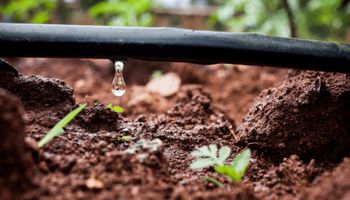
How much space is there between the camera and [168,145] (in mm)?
1263

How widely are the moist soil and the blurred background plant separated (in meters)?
1.71

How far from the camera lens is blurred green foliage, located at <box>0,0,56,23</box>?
429cm

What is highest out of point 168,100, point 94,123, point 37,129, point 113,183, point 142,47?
point 168,100

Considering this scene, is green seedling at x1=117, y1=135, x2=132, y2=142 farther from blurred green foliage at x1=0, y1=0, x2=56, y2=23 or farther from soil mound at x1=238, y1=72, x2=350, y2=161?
blurred green foliage at x1=0, y1=0, x2=56, y2=23

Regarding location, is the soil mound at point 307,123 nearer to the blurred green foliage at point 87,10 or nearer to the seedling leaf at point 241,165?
the seedling leaf at point 241,165

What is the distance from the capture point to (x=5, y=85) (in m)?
1.18

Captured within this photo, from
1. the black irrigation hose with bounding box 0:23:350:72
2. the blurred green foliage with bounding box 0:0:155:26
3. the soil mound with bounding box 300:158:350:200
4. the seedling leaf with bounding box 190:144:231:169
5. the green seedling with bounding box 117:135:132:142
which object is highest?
the blurred green foliage with bounding box 0:0:155:26

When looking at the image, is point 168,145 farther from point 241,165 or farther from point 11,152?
point 11,152

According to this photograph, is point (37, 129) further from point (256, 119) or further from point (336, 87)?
point (336, 87)

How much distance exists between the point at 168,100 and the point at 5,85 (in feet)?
5.38

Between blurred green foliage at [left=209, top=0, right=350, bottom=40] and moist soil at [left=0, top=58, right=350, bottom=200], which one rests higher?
blurred green foliage at [left=209, top=0, right=350, bottom=40]

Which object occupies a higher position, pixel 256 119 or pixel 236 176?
pixel 256 119

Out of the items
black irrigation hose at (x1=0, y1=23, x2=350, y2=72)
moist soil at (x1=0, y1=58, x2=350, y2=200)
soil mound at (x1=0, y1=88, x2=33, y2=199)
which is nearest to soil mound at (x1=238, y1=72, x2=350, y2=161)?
moist soil at (x1=0, y1=58, x2=350, y2=200)

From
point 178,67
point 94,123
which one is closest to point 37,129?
point 94,123
